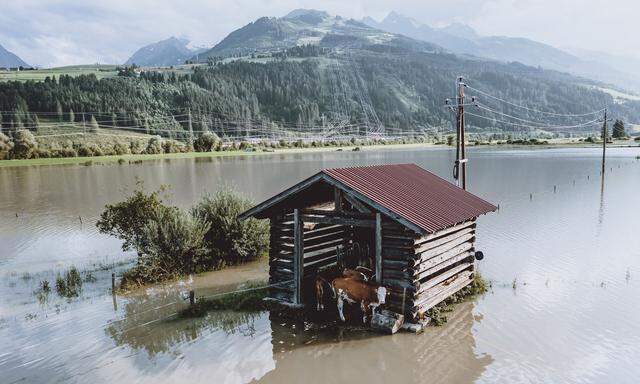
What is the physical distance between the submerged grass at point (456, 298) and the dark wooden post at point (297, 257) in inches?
157

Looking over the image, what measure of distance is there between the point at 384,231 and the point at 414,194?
2.24 m

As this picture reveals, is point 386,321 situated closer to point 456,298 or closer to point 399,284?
point 399,284

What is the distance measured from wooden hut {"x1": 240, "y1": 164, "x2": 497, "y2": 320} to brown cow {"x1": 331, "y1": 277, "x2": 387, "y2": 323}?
1.39 feet

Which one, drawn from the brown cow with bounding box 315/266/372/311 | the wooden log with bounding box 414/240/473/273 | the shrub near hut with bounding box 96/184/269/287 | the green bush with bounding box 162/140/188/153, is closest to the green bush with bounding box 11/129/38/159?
the green bush with bounding box 162/140/188/153

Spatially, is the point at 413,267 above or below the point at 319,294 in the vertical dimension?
above

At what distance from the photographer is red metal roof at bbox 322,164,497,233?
12.9m

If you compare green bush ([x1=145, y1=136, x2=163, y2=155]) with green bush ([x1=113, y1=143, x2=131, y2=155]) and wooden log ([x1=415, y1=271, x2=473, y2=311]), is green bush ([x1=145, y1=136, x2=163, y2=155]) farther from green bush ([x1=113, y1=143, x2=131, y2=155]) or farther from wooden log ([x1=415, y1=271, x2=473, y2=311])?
wooden log ([x1=415, y1=271, x2=473, y2=311])

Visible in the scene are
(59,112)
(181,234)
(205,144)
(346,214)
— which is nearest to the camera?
(346,214)

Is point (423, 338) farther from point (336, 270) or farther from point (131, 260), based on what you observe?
point (131, 260)

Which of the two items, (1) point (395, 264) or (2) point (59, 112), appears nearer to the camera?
(1) point (395, 264)

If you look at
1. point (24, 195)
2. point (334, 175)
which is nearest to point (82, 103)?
point (24, 195)

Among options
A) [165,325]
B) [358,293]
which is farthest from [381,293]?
[165,325]

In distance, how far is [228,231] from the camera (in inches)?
813

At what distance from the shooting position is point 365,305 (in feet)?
44.2
